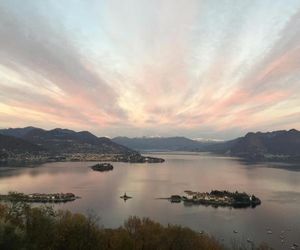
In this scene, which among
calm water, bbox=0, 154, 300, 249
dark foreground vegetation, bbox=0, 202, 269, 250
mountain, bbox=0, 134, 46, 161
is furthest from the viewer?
mountain, bbox=0, 134, 46, 161

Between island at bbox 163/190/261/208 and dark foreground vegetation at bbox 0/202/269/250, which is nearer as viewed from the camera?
dark foreground vegetation at bbox 0/202/269/250

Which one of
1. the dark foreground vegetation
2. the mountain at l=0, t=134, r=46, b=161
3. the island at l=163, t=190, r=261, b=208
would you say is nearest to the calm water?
the island at l=163, t=190, r=261, b=208

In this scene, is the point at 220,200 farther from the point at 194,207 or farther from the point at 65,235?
the point at 65,235

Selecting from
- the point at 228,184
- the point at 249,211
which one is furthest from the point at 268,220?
the point at 228,184

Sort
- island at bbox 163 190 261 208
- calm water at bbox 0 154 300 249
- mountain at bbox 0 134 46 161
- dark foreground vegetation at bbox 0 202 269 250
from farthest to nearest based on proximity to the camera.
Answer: mountain at bbox 0 134 46 161, island at bbox 163 190 261 208, calm water at bbox 0 154 300 249, dark foreground vegetation at bbox 0 202 269 250

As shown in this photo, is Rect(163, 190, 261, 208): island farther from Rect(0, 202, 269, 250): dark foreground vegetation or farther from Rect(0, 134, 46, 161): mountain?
Rect(0, 134, 46, 161): mountain

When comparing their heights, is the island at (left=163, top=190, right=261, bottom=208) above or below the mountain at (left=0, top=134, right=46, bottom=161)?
below

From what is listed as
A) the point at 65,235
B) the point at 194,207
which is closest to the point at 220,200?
the point at 194,207

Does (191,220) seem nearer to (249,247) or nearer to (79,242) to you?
(249,247)
